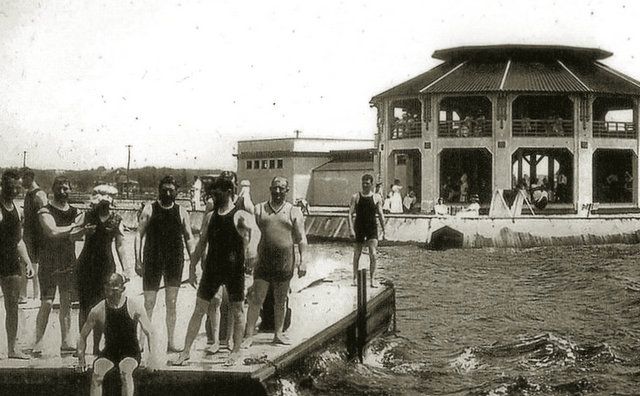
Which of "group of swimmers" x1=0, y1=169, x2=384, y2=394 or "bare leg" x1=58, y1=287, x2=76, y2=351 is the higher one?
"group of swimmers" x1=0, y1=169, x2=384, y2=394

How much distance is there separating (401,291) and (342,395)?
30.9ft

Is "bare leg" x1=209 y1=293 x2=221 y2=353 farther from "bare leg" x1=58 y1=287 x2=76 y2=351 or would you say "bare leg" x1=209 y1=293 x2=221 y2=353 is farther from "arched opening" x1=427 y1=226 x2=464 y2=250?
"arched opening" x1=427 y1=226 x2=464 y2=250

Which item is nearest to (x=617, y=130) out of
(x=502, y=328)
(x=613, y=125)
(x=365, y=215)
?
(x=613, y=125)

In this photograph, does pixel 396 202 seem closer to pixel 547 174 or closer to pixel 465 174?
pixel 465 174

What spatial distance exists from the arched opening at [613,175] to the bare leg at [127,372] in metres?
28.1

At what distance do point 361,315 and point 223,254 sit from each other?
11.4ft

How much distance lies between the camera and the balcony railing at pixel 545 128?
29844 mm

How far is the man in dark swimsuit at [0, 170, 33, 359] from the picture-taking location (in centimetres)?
695

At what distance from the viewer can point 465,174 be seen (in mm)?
30547

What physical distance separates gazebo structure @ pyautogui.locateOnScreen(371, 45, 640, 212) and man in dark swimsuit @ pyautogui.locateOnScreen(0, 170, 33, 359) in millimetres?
23477

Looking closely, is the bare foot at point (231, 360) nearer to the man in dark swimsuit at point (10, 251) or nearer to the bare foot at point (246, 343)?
the bare foot at point (246, 343)

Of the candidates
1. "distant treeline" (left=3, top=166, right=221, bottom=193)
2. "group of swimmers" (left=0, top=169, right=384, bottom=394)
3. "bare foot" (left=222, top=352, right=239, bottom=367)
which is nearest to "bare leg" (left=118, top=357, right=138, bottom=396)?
"group of swimmers" (left=0, top=169, right=384, bottom=394)

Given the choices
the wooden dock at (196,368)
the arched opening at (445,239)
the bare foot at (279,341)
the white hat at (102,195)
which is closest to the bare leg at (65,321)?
the wooden dock at (196,368)

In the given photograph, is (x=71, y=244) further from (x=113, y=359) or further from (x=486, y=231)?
(x=486, y=231)
